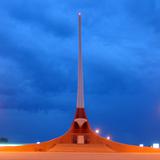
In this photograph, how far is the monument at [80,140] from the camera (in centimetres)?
3919

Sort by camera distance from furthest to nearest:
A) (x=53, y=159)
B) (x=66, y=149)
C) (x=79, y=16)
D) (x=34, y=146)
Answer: (x=79, y=16) → (x=34, y=146) → (x=66, y=149) → (x=53, y=159)

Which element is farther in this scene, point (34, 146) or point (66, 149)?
point (34, 146)

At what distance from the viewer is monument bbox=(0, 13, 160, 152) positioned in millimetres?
39188

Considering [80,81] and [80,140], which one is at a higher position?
[80,81]

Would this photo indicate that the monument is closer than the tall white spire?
Yes

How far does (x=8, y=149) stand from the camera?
38031mm

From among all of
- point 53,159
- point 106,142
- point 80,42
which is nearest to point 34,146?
point 106,142

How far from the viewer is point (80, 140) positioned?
41906mm

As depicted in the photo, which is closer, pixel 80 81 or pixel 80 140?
pixel 80 140

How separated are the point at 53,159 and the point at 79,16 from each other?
23852 mm

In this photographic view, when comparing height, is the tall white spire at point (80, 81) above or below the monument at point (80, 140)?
above

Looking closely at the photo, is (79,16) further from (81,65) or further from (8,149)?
(8,149)

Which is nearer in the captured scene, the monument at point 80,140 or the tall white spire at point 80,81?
the monument at point 80,140

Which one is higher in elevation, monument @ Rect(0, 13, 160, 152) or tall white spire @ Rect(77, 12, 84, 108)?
tall white spire @ Rect(77, 12, 84, 108)
